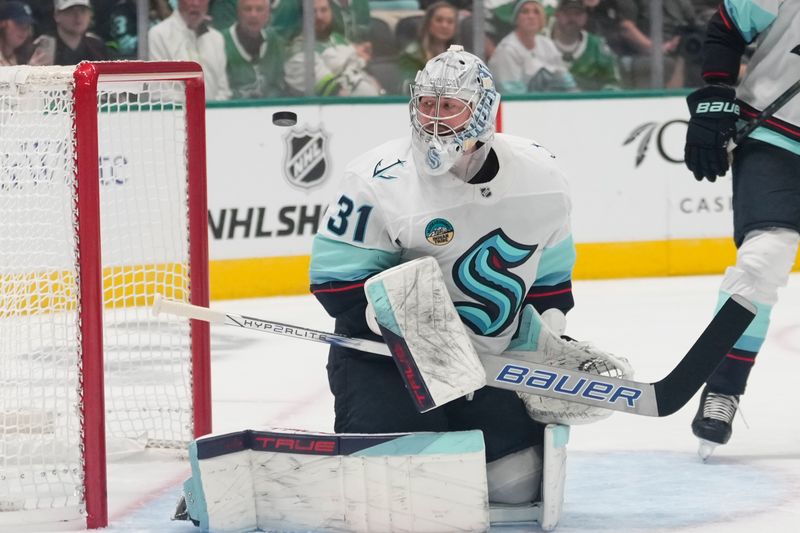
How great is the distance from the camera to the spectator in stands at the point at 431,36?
554cm

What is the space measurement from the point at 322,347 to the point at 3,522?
190cm

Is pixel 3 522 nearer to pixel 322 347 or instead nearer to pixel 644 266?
pixel 322 347

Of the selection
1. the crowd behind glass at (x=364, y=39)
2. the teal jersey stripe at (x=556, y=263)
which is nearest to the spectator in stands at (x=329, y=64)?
the crowd behind glass at (x=364, y=39)

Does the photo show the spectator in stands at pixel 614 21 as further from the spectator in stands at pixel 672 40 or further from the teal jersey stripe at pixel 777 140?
the teal jersey stripe at pixel 777 140

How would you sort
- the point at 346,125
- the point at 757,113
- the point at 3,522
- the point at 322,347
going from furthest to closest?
the point at 346,125 → the point at 322,347 → the point at 757,113 → the point at 3,522

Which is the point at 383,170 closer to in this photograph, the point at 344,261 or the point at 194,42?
the point at 344,261

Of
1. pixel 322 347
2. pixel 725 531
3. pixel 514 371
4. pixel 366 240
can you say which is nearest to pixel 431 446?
pixel 514 371

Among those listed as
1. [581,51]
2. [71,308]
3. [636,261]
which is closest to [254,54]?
[581,51]

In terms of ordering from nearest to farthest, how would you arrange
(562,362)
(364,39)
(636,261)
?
(562,362)
(364,39)
(636,261)

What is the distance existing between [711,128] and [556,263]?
564mm

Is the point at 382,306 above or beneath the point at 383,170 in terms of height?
beneath

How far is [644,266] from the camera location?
5.62 meters

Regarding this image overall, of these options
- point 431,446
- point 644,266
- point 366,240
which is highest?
point 366,240

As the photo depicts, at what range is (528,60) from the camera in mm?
5641
